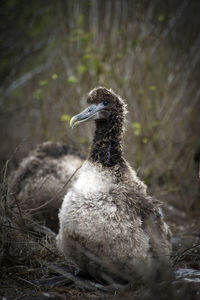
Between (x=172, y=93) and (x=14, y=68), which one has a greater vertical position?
(x=14, y=68)

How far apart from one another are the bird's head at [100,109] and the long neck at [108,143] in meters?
0.06

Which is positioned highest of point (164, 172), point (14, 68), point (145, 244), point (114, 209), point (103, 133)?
point (14, 68)

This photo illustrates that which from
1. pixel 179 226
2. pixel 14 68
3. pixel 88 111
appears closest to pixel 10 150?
pixel 14 68

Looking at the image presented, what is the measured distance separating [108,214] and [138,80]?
4623 mm

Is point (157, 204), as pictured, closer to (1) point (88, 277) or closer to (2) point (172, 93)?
(1) point (88, 277)

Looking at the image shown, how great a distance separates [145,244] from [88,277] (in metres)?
0.67

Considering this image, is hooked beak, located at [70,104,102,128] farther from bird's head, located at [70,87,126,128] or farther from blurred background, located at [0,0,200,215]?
blurred background, located at [0,0,200,215]

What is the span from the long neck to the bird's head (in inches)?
2.2

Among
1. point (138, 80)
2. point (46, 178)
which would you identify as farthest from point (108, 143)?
point (138, 80)

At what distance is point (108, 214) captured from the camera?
3.47m

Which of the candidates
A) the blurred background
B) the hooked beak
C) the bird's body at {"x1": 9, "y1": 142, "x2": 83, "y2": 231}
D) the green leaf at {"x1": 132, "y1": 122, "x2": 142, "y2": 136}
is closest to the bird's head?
the hooked beak

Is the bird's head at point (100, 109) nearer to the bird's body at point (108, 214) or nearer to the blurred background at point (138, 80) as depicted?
the bird's body at point (108, 214)

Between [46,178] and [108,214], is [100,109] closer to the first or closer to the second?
[108,214]

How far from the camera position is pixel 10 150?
8133mm
